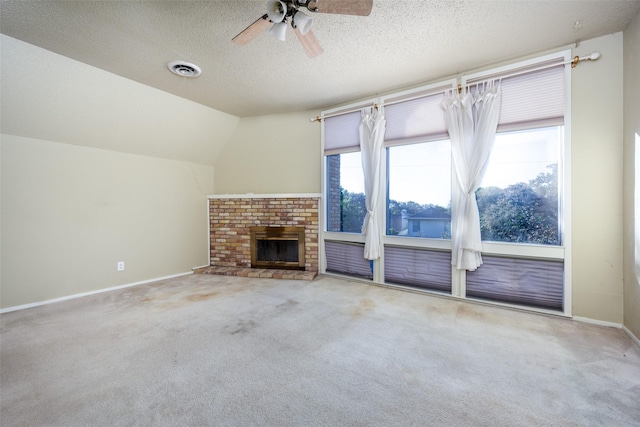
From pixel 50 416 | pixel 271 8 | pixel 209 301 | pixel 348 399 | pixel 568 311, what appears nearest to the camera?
pixel 50 416

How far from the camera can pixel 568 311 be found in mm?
2707

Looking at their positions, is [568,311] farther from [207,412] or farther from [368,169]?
[207,412]

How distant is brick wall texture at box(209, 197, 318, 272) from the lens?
14.5 ft

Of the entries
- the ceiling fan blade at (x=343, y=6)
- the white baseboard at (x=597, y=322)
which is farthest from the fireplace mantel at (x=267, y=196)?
the white baseboard at (x=597, y=322)

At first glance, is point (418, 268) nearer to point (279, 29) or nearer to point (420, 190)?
point (420, 190)

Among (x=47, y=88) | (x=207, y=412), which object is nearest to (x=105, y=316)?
(x=207, y=412)

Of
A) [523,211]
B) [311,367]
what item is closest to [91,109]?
[311,367]

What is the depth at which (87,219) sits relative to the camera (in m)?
3.57

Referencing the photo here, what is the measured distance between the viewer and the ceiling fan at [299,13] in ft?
5.79

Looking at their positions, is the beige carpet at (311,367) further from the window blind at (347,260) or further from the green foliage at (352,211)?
the green foliage at (352,211)

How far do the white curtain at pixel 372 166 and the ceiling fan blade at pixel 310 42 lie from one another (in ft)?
5.42

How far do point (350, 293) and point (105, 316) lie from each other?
275 cm

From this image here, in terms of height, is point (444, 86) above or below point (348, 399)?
above

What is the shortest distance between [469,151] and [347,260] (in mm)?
2215
